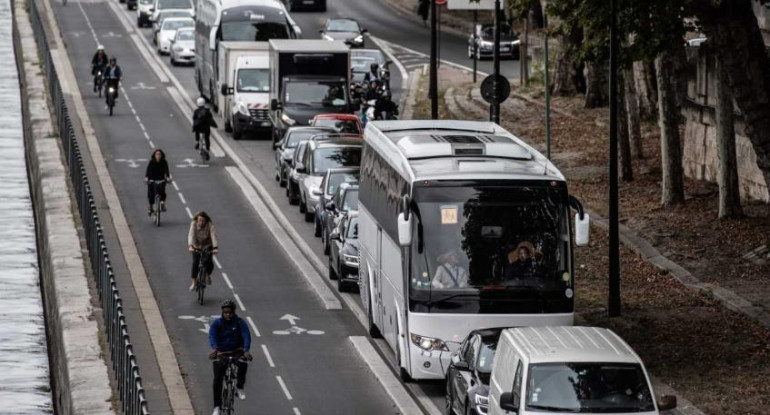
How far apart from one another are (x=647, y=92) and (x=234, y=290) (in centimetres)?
2058

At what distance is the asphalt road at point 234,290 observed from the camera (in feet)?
73.4

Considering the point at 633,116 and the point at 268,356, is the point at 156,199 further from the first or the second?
the point at 633,116

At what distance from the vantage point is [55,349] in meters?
25.8

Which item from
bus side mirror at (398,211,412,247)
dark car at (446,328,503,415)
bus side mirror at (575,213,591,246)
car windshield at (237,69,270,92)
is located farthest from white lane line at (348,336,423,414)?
car windshield at (237,69,270,92)

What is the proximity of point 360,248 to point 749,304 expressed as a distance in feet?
20.4

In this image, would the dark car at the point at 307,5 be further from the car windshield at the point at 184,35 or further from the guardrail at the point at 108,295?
the guardrail at the point at 108,295

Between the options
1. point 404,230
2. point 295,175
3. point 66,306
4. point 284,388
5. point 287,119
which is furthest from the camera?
point 287,119

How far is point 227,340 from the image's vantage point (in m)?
20.2

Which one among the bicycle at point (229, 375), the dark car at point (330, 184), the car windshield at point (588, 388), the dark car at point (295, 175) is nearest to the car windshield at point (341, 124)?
the dark car at point (295, 175)

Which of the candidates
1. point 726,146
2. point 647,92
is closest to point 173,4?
point 647,92

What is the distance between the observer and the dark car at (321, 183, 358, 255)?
102 feet

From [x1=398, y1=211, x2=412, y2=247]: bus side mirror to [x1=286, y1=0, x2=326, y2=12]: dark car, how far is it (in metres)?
66.6

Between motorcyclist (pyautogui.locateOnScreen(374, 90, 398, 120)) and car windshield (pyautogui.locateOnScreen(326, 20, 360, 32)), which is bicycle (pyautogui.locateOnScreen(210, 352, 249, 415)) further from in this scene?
car windshield (pyautogui.locateOnScreen(326, 20, 360, 32))

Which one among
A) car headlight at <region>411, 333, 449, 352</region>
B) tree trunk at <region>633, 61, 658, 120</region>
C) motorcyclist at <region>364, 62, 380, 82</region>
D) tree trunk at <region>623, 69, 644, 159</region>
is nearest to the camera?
car headlight at <region>411, 333, 449, 352</region>
